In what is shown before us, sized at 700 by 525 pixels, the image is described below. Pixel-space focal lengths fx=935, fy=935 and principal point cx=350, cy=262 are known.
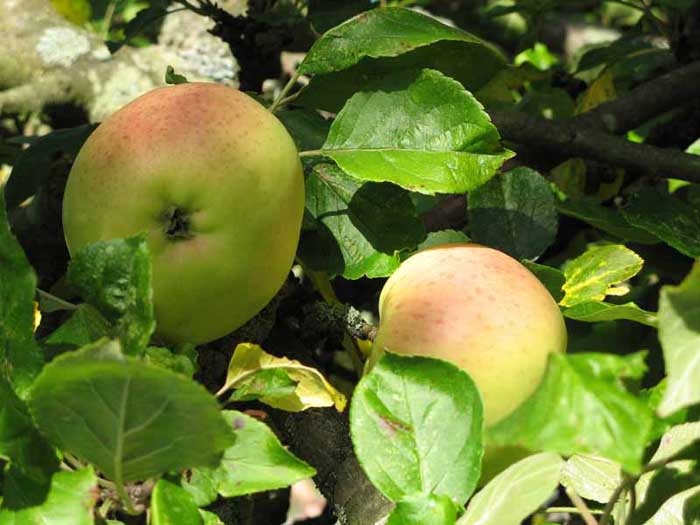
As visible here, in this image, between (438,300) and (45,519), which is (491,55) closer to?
(438,300)

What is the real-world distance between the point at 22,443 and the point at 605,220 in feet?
1.95

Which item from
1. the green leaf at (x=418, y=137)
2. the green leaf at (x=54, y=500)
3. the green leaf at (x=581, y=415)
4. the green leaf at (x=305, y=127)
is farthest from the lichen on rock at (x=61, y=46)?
the green leaf at (x=581, y=415)

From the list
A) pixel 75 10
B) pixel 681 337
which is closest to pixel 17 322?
pixel 681 337

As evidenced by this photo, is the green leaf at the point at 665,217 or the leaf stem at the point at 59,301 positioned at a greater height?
the leaf stem at the point at 59,301

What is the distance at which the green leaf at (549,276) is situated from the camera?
0.78 m

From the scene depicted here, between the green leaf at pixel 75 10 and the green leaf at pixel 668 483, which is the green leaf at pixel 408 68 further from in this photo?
the green leaf at pixel 75 10

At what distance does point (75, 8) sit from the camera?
1.91 metres

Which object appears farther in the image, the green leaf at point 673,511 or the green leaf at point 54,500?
the green leaf at point 673,511

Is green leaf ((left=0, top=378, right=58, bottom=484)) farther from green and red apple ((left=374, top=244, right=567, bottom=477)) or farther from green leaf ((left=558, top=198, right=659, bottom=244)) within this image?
green leaf ((left=558, top=198, right=659, bottom=244))

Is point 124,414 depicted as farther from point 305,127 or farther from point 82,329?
point 305,127

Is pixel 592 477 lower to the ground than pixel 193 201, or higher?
lower

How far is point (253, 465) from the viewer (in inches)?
23.0

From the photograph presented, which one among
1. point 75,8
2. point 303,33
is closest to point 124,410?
point 303,33

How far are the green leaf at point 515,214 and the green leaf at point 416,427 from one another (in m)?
0.28
